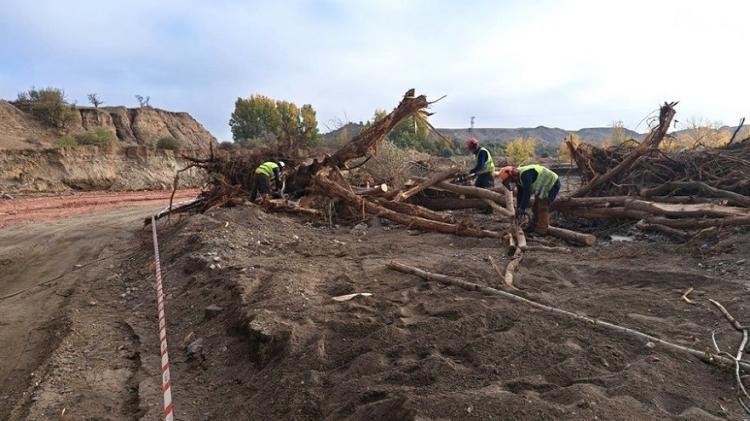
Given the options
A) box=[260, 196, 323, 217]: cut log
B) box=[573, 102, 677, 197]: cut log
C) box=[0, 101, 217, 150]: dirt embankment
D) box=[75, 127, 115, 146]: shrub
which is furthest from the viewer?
box=[0, 101, 217, 150]: dirt embankment

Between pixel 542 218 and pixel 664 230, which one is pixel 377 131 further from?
pixel 664 230

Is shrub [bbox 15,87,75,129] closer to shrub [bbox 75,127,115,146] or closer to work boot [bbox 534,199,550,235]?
shrub [bbox 75,127,115,146]

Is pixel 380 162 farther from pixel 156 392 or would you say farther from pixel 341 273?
pixel 156 392

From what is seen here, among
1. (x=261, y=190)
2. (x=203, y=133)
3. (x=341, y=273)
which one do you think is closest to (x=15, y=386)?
(x=341, y=273)

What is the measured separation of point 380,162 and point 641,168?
7325mm

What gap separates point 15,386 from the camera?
4355 millimetres

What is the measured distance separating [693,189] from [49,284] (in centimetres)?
1117

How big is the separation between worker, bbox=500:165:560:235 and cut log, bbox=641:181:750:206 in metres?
2.53

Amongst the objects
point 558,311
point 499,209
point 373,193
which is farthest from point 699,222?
point 373,193

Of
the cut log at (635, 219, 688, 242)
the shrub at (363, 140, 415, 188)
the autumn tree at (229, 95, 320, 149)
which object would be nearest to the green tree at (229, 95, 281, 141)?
the autumn tree at (229, 95, 320, 149)

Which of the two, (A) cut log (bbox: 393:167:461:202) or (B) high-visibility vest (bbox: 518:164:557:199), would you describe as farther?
(A) cut log (bbox: 393:167:461:202)

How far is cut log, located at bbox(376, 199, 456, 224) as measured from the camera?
905cm

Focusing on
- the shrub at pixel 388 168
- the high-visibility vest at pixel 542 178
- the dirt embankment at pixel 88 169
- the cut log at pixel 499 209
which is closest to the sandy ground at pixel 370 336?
the high-visibility vest at pixel 542 178

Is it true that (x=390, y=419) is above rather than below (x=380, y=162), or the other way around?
below
